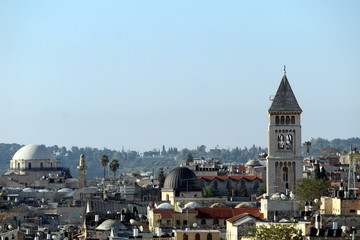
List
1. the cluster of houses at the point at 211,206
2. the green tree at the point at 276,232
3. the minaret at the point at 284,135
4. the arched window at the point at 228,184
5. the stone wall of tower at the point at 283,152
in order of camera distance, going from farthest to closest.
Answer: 1. the arched window at the point at 228,184
2. the minaret at the point at 284,135
3. the stone wall of tower at the point at 283,152
4. the cluster of houses at the point at 211,206
5. the green tree at the point at 276,232

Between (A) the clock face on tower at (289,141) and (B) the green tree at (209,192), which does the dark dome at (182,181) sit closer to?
(B) the green tree at (209,192)

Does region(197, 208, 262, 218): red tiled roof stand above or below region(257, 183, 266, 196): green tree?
below

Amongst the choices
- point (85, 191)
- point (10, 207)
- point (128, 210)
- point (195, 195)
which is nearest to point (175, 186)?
point (195, 195)

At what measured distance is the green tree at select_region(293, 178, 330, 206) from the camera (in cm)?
11444

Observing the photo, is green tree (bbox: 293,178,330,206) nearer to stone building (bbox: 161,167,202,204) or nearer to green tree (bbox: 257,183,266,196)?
stone building (bbox: 161,167,202,204)

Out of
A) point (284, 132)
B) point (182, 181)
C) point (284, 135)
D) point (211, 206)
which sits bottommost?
point (211, 206)

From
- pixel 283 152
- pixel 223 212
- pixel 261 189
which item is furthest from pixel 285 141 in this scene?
pixel 261 189

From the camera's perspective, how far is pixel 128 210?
132250mm

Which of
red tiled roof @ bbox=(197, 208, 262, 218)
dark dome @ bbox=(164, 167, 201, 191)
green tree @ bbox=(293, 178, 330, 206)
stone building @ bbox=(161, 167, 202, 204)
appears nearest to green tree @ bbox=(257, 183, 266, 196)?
stone building @ bbox=(161, 167, 202, 204)

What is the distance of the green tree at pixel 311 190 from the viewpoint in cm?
11444

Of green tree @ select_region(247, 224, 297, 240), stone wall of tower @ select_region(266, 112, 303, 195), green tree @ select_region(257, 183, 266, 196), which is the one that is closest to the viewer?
green tree @ select_region(247, 224, 297, 240)

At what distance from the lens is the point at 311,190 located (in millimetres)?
116438

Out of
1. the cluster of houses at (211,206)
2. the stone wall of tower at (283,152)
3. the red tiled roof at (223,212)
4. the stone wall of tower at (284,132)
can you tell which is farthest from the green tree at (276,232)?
the stone wall of tower at (284,132)

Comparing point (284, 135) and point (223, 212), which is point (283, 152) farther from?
point (223, 212)
